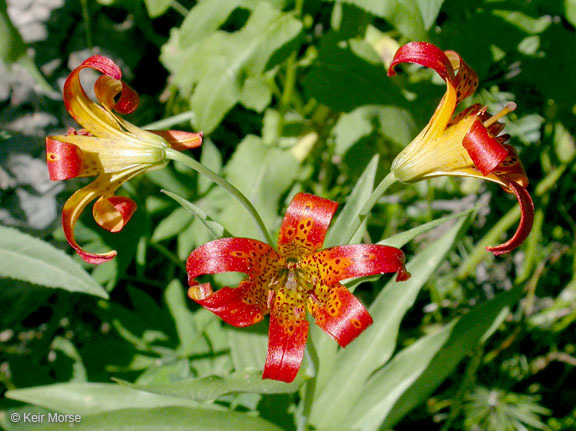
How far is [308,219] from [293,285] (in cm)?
20

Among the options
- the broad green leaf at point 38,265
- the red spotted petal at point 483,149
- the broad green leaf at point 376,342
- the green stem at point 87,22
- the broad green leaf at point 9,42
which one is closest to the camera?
the red spotted petal at point 483,149

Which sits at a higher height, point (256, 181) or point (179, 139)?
point (179, 139)

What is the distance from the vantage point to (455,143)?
1.09 metres

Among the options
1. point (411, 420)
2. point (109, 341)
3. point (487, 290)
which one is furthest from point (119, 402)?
point (487, 290)

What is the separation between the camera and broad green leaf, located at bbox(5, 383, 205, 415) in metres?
1.59

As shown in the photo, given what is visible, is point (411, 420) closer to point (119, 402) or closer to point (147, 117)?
point (119, 402)

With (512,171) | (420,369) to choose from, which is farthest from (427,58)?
(420,369)

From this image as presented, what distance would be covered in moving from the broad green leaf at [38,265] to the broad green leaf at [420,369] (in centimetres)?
87

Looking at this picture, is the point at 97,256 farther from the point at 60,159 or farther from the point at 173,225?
the point at 173,225

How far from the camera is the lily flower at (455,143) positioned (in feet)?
3.28

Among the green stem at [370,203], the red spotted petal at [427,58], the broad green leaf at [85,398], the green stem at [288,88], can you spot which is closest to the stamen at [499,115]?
the red spotted petal at [427,58]

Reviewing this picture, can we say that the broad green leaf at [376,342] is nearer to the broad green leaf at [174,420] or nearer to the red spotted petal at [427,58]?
the broad green leaf at [174,420]

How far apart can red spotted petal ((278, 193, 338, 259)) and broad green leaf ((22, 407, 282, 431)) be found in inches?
23.1

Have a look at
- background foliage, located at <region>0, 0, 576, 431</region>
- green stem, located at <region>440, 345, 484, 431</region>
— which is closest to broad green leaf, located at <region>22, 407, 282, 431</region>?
background foliage, located at <region>0, 0, 576, 431</region>
